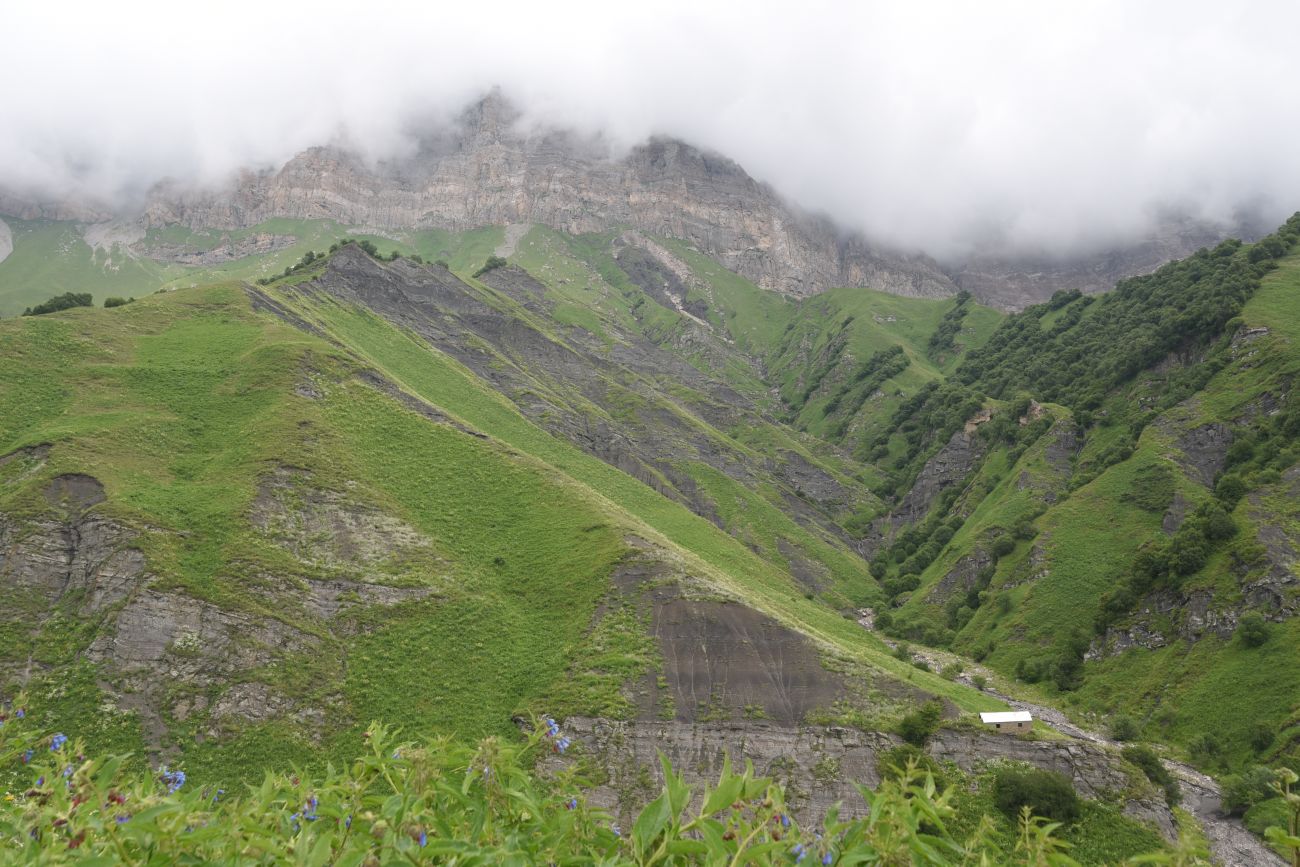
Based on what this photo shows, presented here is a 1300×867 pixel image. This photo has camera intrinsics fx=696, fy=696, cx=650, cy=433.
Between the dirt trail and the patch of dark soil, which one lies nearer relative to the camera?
the dirt trail

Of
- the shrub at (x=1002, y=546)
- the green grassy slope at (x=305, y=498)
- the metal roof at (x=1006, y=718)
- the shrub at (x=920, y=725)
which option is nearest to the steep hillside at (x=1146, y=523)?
the shrub at (x=1002, y=546)

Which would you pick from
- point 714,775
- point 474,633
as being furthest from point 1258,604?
point 474,633

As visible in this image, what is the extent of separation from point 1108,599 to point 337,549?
270ft

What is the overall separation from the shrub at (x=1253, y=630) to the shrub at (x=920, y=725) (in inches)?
1598

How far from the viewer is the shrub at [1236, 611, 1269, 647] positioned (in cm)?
6406

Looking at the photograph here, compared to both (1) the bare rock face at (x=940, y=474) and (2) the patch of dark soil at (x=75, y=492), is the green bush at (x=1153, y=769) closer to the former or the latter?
(2) the patch of dark soil at (x=75, y=492)

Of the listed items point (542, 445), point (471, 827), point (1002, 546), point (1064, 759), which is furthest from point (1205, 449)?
point (471, 827)

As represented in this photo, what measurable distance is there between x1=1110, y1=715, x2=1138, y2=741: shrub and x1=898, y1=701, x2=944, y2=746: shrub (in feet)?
97.7

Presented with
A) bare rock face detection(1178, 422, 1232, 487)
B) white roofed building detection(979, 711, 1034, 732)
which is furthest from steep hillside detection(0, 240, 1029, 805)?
bare rock face detection(1178, 422, 1232, 487)

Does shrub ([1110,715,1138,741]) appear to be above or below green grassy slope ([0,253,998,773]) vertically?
above

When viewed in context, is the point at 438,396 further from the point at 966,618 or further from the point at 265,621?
the point at 966,618

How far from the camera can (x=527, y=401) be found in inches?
4267

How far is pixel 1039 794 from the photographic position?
41156 millimetres

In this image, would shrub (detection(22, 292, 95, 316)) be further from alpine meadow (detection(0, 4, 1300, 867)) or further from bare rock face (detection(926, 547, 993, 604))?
bare rock face (detection(926, 547, 993, 604))
